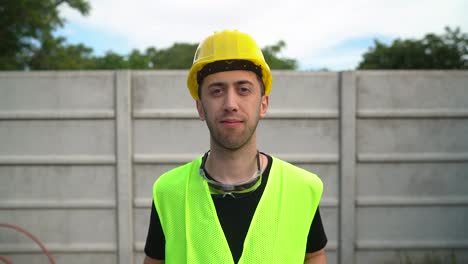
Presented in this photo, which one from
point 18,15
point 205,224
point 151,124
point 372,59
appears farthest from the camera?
point 372,59

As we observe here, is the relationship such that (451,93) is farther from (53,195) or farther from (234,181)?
(53,195)

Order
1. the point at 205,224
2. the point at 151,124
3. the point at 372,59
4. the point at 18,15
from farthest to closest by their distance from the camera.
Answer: the point at 372,59 < the point at 18,15 < the point at 151,124 < the point at 205,224

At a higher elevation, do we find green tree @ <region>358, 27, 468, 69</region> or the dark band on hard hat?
green tree @ <region>358, 27, 468, 69</region>

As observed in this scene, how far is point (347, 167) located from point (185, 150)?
162 centimetres

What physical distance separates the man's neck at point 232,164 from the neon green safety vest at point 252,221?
7 cm

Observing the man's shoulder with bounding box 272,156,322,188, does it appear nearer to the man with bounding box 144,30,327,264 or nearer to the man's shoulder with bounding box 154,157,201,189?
the man with bounding box 144,30,327,264

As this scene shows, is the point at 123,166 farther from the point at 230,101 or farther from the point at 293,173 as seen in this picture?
the point at 230,101

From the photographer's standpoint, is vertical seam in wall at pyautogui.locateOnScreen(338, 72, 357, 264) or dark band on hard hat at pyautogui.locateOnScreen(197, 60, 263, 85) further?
vertical seam in wall at pyautogui.locateOnScreen(338, 72, 357, 264)

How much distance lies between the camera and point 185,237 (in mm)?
1404

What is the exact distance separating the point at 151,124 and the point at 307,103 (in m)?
1.56

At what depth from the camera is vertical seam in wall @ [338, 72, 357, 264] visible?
4.15m

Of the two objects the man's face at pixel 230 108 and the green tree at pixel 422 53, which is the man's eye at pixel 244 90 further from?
the green tree at pixel 422 53

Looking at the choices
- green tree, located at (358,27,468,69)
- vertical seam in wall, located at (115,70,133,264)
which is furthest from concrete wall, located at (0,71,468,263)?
green tree, located at (358,27,468,69)

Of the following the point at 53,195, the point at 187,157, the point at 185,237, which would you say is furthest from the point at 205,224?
the point at 53,195
